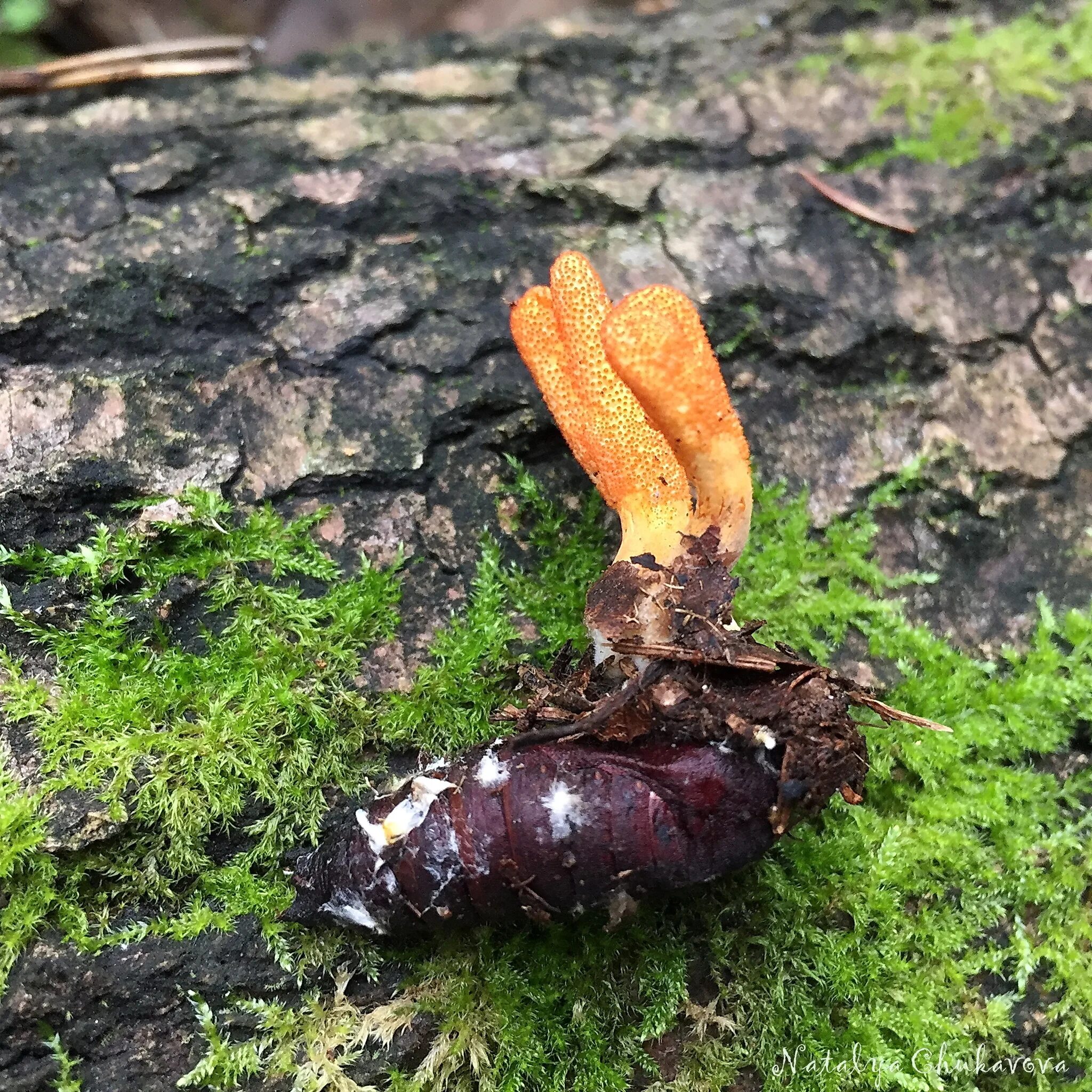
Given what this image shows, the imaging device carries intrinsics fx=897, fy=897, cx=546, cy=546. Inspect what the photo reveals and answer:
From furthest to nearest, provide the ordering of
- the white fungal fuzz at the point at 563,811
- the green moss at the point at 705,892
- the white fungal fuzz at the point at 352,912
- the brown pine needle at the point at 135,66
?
the brown pine needle at the point at 135,66 < the green moss at the point at 705,892 < the white fungal fuzz at the point at 352,912 < the white fungal fuzz at the point at 563,811

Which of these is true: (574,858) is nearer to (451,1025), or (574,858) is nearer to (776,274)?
(451,1025)

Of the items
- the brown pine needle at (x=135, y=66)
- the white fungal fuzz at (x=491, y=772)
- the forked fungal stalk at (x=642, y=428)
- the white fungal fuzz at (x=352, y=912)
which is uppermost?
the brown pine needle at (x=135, y=66)

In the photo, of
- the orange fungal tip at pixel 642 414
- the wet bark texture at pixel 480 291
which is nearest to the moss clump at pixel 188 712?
the wet bark texture at pixel 480 291

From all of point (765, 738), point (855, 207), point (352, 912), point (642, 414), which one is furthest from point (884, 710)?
point (855, 207)

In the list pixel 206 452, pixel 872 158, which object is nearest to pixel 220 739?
pixel 206 452

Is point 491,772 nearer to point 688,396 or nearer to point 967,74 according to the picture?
point 688,396

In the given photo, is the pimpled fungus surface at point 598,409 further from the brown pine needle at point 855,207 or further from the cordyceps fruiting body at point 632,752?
the brown pine needle at point 855,207
